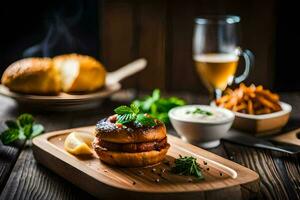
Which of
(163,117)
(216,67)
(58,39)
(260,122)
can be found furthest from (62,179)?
(58,39)

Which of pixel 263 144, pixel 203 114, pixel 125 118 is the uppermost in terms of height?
pixel 125 118

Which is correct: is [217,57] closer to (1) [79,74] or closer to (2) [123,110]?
(1) [79,74]

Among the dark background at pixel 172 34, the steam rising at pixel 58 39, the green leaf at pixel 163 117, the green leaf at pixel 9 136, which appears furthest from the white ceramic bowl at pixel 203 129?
the steam rising at pixel 58 39

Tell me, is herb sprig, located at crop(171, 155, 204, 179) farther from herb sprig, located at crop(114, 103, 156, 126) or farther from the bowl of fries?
the bowl of fries

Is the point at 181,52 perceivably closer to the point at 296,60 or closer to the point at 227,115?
the point at 296,60

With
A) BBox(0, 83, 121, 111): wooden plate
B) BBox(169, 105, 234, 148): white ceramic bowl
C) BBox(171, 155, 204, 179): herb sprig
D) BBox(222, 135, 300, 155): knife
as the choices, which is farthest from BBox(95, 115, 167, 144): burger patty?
BBox(0, 83, 121, 111): wooden plate

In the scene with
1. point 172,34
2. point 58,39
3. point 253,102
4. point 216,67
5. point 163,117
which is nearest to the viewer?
point 253,102

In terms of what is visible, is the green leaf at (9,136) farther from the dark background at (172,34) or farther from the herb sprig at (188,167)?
the dark background at (172,34)
